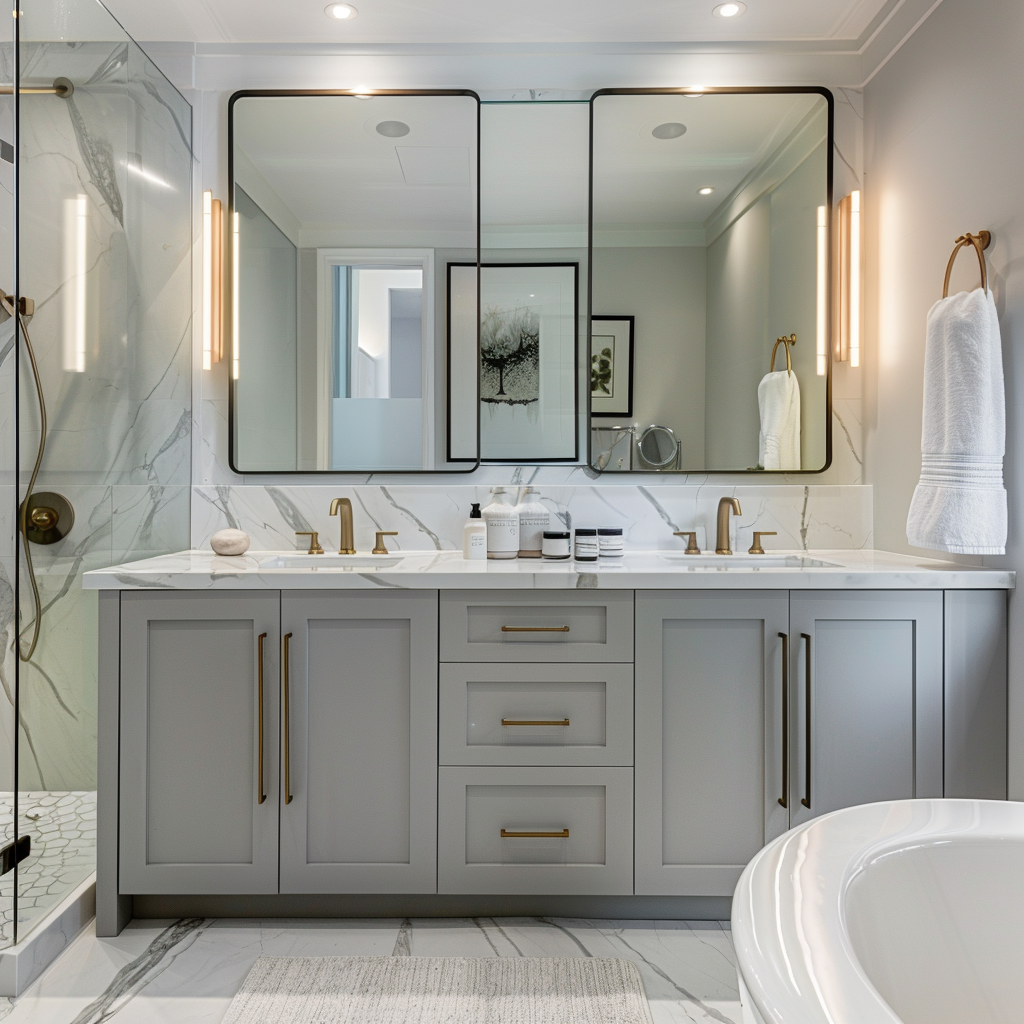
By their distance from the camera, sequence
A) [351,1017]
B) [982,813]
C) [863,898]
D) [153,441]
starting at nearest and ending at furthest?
[863,898], [982,813], [351,1017], [153,441]

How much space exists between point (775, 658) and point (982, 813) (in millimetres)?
734

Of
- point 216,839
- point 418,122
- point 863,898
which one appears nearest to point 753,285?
point 418,122

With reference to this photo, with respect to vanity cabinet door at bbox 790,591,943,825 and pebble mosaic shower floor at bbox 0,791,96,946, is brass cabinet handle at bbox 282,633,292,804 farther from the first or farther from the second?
vanity cabinet door at bbox 790,591,943,825

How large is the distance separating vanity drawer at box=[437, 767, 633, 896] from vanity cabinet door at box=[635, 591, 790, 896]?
0.18 feet

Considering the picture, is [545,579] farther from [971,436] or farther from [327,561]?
[971,436]

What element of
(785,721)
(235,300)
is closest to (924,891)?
(785,721)

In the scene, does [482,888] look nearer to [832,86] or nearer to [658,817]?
[658,817]

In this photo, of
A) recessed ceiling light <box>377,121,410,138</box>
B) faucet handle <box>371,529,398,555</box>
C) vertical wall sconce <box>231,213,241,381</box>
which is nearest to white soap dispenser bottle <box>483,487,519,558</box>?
faucet handle <box>371,529,398,555</box>

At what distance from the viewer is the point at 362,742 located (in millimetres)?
1664

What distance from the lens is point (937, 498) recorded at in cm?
167

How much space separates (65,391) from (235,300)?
0.70 m

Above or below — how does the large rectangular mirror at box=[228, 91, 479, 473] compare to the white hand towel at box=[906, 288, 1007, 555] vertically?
above

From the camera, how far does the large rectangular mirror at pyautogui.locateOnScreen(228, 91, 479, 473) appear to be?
7.22 feet

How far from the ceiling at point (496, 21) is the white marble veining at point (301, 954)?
7.85 feet
